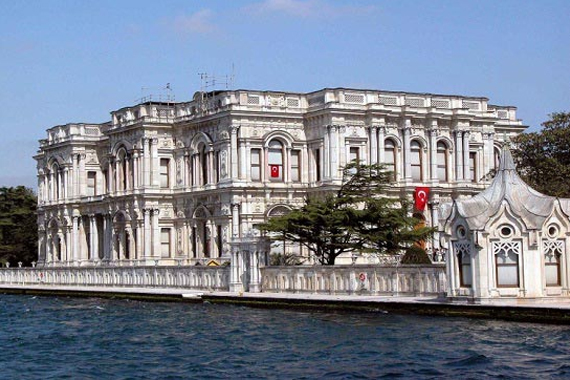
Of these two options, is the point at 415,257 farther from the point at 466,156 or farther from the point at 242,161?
the point at 466,156

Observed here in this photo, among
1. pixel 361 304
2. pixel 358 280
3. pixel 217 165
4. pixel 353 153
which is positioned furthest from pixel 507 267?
pixel 217 165

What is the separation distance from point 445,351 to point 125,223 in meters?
38.3

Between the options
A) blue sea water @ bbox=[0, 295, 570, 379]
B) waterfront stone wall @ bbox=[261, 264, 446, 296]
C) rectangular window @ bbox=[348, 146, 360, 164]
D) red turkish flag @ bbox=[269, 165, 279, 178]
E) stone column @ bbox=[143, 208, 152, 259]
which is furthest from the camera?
stone column @ bbox=[143, 208, 152, 259]

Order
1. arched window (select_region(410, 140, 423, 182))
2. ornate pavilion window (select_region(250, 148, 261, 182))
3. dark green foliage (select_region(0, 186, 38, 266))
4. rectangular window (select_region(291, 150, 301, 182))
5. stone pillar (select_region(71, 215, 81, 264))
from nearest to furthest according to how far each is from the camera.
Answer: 1. ornate pavilion window (select_region(250, 148, 261, 182))
2. rectangular window (select_region(291, 150, 301, 182))
3. arched window (select_region(410, 140, 423, 182))
4. stone pillar (select_region(71, 215, 81, 264))
5. dark green foliage (select_region(0, 186, 38, 266))

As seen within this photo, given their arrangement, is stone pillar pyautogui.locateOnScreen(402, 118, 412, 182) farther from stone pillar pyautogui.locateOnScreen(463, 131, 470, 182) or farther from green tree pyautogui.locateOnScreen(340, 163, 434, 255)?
green tree pyautogui.locateOnScreen(340, 163, 434, 255)

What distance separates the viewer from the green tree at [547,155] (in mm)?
46156

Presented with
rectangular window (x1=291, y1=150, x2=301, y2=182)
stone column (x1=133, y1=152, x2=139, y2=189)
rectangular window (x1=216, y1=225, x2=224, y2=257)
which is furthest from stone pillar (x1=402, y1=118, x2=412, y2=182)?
stone column (x1=133, y1=152, x2=139, y2=189)

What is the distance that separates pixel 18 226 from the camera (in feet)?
242

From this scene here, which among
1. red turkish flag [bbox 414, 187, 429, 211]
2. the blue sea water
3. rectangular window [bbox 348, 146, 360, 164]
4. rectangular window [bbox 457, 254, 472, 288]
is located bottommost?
the blue sea water

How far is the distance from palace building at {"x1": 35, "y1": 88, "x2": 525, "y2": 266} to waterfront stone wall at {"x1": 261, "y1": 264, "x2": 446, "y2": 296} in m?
13.7

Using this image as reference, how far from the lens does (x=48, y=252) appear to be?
66750 mm

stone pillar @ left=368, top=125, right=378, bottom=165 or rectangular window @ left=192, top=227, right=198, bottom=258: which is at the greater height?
stone pillar @ left=368, top=125, right=378, bottom=165

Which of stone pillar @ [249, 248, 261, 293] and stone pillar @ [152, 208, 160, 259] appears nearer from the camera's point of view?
stone pillar @ [249, 248, 261, 293]

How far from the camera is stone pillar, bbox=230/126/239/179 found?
52.2 metres
